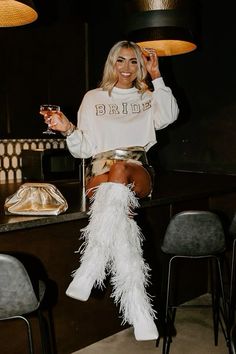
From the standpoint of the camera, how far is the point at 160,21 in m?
2.63

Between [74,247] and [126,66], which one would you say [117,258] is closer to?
[74,247]

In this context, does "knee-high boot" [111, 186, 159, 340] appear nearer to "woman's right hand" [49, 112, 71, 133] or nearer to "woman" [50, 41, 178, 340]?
"woman" [50, 41, 178, 340]

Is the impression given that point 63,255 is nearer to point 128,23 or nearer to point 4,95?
point 128,23

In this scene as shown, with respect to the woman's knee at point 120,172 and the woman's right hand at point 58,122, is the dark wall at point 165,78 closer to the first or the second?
the woman's right hand at point 58,122

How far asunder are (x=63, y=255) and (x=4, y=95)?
1.87 m

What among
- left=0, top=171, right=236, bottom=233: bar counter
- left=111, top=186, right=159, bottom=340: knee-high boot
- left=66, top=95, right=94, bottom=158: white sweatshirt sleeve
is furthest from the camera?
left=66, top=95, right=94, bottom=158: white sweatshirt sleeve

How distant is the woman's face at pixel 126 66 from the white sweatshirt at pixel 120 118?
6 cm

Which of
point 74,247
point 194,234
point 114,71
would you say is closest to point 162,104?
point 114,71

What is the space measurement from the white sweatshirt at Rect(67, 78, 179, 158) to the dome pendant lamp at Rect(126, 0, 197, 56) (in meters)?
0.30

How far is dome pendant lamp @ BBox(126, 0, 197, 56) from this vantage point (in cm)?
262

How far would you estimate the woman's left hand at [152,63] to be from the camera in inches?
106

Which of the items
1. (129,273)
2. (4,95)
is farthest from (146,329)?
(4,95)

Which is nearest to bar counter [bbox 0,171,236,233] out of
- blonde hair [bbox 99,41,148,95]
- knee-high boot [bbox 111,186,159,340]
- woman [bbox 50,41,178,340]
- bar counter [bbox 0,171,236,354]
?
bar counter [bbox 0,171,236,354]

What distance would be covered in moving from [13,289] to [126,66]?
1.61m
